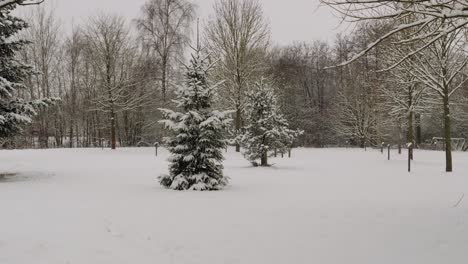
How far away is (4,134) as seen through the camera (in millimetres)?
13680

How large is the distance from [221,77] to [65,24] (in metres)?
19.0

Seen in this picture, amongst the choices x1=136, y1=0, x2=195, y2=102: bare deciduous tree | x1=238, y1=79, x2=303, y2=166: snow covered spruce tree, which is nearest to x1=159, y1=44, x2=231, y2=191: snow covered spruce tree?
x1=238, y1=79, x2=303, y2=166: snow covered spruce tree

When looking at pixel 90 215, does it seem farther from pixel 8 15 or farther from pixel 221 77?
pixel 221 77

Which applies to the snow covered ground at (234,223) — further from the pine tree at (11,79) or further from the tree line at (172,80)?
the tree line at (172,80)

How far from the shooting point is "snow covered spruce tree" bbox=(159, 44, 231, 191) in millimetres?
11742

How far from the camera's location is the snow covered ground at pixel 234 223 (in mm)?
5352

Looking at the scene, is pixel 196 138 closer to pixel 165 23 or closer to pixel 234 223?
pixel 234 223

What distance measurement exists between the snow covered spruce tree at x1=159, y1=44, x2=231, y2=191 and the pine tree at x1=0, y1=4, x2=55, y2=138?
16.3ft

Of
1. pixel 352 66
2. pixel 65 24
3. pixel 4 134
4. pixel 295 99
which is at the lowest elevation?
pixel 4 134

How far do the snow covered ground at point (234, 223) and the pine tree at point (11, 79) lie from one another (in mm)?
2005

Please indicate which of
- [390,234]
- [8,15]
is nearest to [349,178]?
[390,234]

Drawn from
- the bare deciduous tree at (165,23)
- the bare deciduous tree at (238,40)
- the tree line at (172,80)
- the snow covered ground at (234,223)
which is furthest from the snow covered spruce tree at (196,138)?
the bare deciduous tree at (165,23)

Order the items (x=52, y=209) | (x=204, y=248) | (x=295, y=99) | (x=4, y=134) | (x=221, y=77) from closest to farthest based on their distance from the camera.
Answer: (x=204, y=248), (x=52, y=209), (x=4, y=134), (x=221, y=77), (x=295, y=99)

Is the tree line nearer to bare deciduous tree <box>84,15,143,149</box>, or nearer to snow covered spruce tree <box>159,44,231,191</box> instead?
bare deciduous tree <box>84,15,143,149</box>
